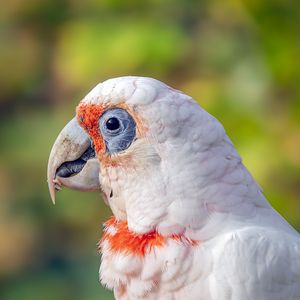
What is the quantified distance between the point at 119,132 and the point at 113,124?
0.03 metres

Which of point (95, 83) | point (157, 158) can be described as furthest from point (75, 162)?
point (95, 83)

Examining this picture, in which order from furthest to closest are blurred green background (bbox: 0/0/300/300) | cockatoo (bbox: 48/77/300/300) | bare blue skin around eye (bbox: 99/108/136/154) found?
blurred green background (bbox: 0/0/300/300)
bare blue skin around eye (bbox: 99/108/136/154)
cockatoo (bbox: 48/77/300/300)

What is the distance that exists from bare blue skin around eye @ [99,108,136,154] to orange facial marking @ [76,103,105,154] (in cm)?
1

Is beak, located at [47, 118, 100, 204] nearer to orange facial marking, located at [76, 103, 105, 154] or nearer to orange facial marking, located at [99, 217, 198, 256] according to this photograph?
orange facial marking, located at [76, 103, 105, 154]

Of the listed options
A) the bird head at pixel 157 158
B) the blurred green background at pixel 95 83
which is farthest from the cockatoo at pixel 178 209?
the blurred green background at pixel 95 83

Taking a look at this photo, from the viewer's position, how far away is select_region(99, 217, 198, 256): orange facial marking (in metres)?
2.37

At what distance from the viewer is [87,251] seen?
580 cm

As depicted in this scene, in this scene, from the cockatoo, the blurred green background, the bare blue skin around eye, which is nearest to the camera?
the cockatoo

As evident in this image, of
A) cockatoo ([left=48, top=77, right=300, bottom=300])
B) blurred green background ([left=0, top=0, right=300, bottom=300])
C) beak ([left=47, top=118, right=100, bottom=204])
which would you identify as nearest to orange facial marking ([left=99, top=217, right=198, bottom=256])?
cockatoo ([left=48, top=77, right=300, bottom=300])

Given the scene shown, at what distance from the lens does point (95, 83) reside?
16.6 ft

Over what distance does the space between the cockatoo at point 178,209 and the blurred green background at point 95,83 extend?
5.27ft

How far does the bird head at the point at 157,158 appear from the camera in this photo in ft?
7.80

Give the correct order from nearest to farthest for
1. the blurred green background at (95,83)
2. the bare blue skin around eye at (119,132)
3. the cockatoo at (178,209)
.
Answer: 1. the cockatoo at (178,209)
2. the bare blue skin around eye at (119,132)
3. the blurred green background at (95,83)

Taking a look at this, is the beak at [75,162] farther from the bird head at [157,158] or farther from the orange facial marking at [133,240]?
the orange facial marking at [133,240]
